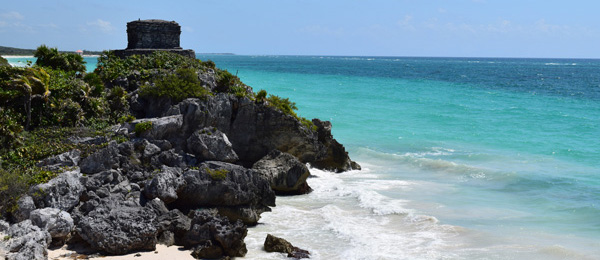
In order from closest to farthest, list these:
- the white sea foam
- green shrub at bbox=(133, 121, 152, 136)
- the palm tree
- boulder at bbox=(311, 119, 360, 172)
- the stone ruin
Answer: the white sea foam → the palm tree → green shrub at bbox=(133, 121, 152, 136) → boulder at bbox=(311, 119, 360, 172) → the stone ruin

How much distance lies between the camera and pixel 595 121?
47562mm

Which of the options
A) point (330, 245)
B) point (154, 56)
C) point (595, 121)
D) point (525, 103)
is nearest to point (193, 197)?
point (330, 245)

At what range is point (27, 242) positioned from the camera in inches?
564

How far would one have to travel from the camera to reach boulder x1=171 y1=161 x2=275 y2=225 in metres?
Result: 19.2

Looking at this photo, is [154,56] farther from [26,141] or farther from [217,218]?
[217,218]

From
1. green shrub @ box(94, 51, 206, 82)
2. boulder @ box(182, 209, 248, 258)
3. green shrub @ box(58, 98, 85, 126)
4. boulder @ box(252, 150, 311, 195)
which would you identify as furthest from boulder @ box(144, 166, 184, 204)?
green shrub @ box(94, 51, 206, 82)

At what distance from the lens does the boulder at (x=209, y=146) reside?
870 inches

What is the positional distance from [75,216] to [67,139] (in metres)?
4.99

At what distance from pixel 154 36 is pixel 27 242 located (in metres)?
19.7

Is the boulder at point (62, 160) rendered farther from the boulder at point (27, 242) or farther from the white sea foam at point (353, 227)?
the white sea foam at point (353, 227)

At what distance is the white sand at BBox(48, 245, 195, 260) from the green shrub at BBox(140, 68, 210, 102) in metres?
9.71

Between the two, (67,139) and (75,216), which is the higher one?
(67,139)

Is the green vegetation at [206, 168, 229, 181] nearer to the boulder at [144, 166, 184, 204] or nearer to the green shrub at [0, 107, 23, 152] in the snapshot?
the boulder at [144, 166, 184, 204]

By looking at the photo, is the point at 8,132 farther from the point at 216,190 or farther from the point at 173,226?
the point at 216,190
